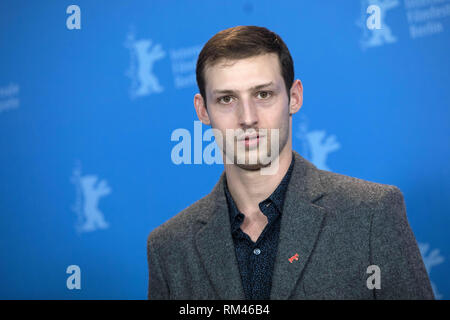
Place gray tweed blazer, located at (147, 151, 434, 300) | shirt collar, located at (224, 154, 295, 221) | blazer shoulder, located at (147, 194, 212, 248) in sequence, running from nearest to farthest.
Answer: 1. gray tweed blazer, located at (147, 151, 434, 300)
2. shirt collar, located at (224, 154, 295, 221)
3. blazer shoulder, located at (147, 194, 212, 248)

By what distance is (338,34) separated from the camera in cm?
331

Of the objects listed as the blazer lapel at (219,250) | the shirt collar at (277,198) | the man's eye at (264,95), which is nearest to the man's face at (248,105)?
the man's eye at (264,95)

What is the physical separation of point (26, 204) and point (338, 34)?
2414 millimetres

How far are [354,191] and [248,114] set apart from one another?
0.55 meters

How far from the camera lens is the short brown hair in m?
2.16

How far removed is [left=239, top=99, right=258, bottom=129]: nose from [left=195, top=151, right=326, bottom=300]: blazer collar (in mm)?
317

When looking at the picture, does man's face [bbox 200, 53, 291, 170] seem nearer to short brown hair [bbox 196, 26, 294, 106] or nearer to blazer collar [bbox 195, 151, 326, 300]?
short brown hair [bbox 196, 26, 294, 106]

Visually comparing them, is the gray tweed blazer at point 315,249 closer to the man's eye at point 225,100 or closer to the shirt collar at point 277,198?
the shirt collar at point 277,198

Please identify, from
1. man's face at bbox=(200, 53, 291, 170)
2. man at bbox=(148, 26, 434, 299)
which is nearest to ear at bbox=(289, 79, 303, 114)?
man at bbox=(148, 26, 434, 299)

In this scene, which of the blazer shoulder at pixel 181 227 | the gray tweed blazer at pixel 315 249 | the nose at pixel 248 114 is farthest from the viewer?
the blazer shoulder at pixel 181 227

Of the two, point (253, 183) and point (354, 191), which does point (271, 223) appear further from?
point (354, 191)

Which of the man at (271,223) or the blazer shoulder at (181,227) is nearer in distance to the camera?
the man at (271,223)

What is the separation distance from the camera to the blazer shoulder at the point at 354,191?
6.97ft

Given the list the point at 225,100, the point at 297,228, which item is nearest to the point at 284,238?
the point at 297,228
